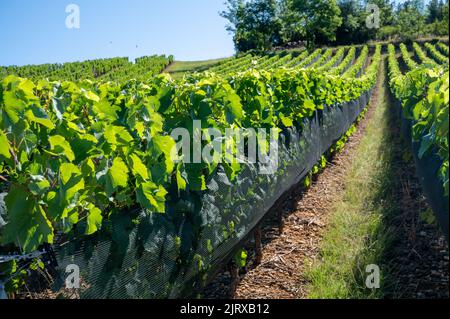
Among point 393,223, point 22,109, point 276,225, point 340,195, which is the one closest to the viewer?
point 22,109

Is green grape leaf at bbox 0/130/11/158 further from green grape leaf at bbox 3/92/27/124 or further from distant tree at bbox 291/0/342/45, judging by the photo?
distant tree at bbox 291/0/342/45

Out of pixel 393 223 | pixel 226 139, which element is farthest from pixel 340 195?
pixel 226 139

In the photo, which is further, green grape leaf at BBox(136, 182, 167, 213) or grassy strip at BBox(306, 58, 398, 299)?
grassy strip at BBox(306, 58, 398, 299)

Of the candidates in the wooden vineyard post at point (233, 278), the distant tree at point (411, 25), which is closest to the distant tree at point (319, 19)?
the distant tree at point (411, 25)

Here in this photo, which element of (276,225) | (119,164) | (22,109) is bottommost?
(276,225)

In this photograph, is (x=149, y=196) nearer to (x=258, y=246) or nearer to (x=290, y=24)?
(x=258, y=246)

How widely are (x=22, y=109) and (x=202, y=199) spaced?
1463 millimetres

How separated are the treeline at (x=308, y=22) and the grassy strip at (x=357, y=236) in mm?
61215

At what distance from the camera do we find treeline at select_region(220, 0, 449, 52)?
64562mm

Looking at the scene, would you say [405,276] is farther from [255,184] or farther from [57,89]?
[57,89]

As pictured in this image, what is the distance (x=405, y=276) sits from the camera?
3.77 metres

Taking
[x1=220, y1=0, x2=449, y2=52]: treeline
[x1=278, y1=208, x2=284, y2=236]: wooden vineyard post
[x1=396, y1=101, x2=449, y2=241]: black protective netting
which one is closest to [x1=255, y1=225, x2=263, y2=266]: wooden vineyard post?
[x1=278, y1=208, x2=284, y2=236]: wooden vineyard post

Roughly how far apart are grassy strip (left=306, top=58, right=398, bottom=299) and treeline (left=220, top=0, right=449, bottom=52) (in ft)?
201

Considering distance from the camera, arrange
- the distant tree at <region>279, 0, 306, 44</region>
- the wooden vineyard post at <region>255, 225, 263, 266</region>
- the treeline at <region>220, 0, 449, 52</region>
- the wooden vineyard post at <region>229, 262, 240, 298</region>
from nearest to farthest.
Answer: the wooden vineyard post at <region>229, 262, 240, 298</region> → the wooden vineyard post at <region>255, 225, 263, 266</region> → the treeline at <region>220, 0, 449, 52</region> → the distant tree at <region>279, 0, 306, 44</region>
